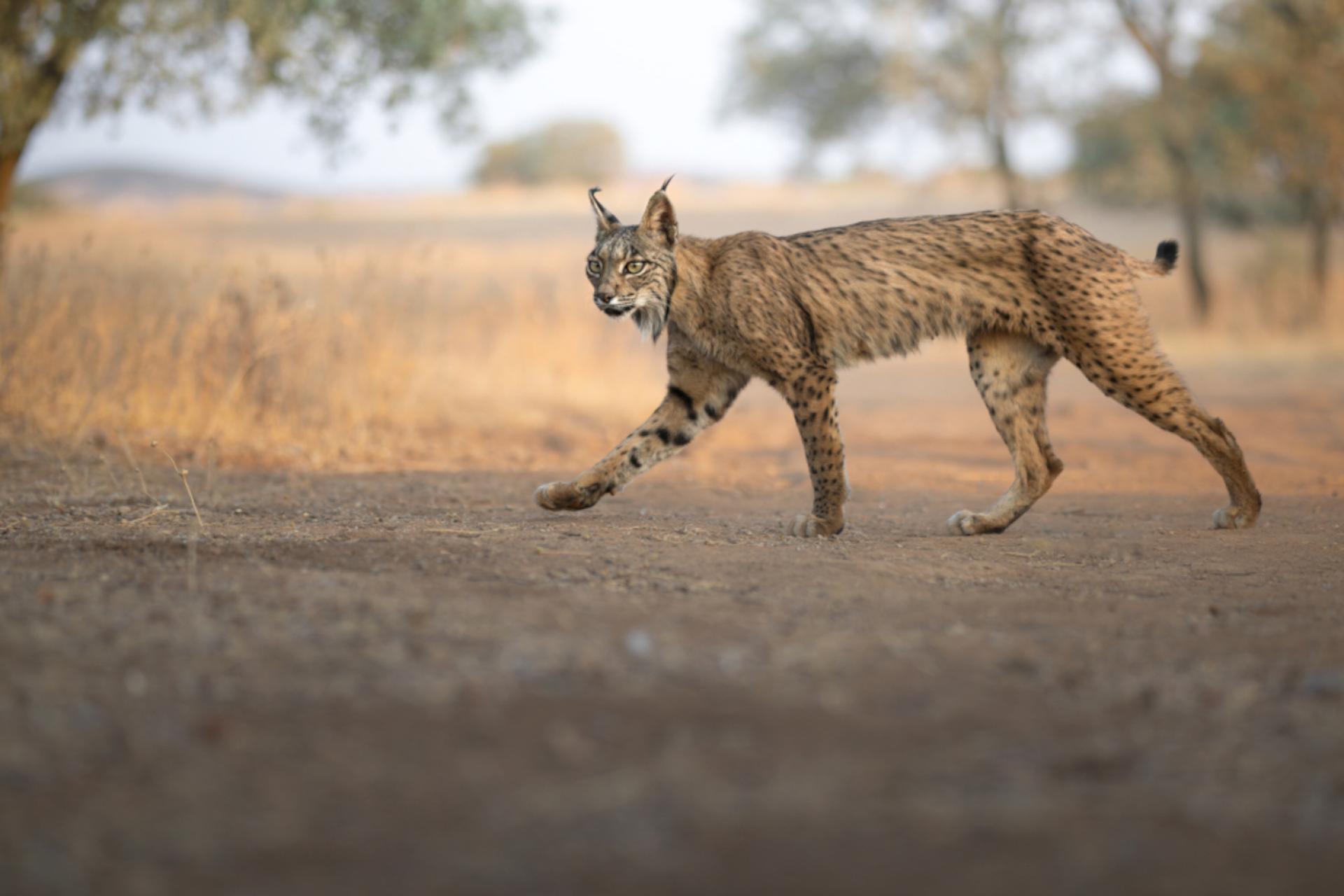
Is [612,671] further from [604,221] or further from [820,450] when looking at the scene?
[604,221]

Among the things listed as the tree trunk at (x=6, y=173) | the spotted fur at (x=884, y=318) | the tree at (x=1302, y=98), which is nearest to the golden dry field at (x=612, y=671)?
the spotted fur at (x=884, y=318)

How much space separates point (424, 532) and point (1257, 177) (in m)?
20.9

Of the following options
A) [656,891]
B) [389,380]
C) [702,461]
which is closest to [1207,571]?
[656,891]

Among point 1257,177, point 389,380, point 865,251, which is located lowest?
A: point 389,380

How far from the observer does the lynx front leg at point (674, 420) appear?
6574 millimetres

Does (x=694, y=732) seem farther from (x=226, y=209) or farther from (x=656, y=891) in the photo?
(x=226, y=209)

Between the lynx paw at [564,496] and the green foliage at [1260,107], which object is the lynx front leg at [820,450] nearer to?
the lynx paw at [564,496]

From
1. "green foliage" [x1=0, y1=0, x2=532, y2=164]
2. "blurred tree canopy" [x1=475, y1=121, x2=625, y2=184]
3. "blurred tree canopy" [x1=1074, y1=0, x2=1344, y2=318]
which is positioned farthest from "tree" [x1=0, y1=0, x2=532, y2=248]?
"blurred tree canopy" [x1=475, y1=121, x2=625, y2=184]

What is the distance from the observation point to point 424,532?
18.4 ft

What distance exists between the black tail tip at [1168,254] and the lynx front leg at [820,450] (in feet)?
6.35

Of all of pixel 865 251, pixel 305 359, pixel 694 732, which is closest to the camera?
pixel 694 732

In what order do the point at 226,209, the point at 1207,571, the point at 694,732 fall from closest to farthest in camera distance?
the point at 694,732 → the point at 1207,571 → the point at 226,209

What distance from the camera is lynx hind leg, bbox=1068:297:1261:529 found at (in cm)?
649

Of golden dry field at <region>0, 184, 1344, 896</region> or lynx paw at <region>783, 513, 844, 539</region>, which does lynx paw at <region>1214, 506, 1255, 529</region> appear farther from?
lynx paw at <region>783, 513, 844, 539</region>
